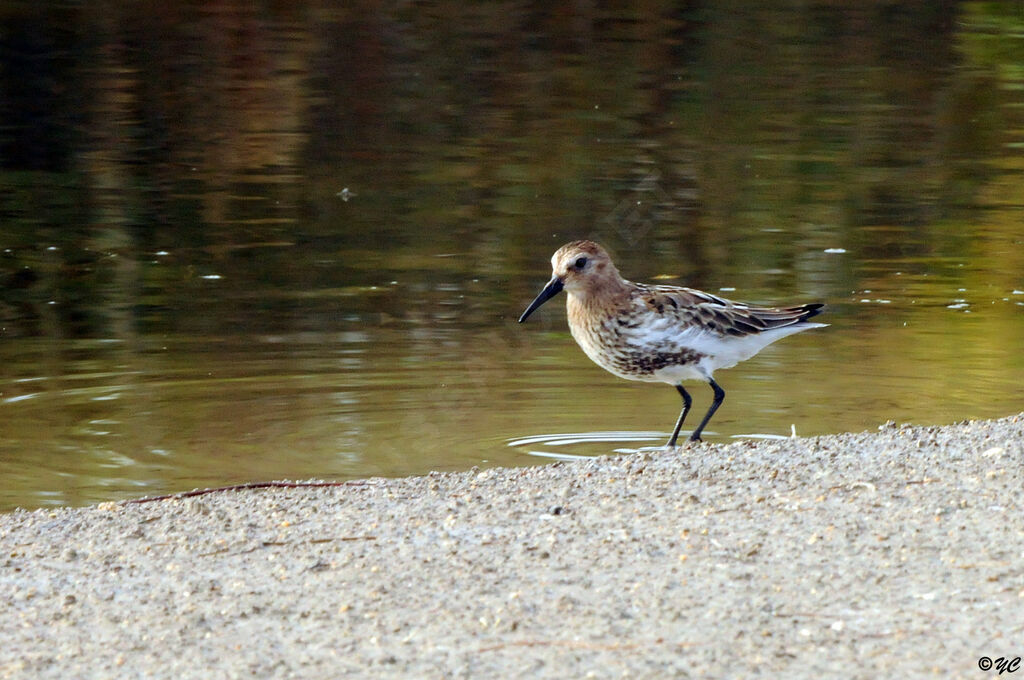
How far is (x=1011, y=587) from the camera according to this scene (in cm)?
418

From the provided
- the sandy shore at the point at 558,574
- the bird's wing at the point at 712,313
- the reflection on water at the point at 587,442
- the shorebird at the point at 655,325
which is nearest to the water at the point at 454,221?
the reflection on water at the point at 587,442

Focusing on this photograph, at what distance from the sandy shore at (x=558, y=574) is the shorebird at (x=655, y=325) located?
1284 millimetres

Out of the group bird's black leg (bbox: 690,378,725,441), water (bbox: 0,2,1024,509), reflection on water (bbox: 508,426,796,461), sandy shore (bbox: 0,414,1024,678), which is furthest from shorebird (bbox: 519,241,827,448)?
sandy shore (bbox: 0,414,1024,678)

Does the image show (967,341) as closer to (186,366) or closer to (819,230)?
(819,230)

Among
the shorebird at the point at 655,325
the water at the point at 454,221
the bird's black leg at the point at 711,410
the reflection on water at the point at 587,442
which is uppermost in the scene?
the shorebird at the point at 655,325

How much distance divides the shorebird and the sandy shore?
4.21ft

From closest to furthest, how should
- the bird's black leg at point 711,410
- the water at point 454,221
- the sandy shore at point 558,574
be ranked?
the sandy shore at point 558,574 < the bird's black leg at point 711,410 < the water at point 454,221

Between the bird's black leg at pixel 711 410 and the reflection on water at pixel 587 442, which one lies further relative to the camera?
the reflection on water at pixel 587 442

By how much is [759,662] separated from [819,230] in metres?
8.70

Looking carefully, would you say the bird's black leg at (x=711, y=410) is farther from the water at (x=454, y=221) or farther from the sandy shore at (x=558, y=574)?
the sandy shore at (x=558, y=574)

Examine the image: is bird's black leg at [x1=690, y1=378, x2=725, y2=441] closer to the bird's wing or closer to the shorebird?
the shorebird

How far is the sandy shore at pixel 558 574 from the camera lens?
3844 millimetres

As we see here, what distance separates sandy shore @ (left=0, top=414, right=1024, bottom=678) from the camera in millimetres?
3844

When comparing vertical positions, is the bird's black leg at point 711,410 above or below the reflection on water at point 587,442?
above
